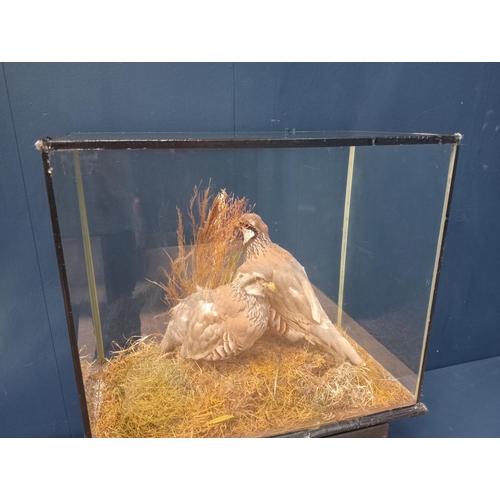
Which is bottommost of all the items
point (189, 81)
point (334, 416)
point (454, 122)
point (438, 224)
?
point (334, 416)

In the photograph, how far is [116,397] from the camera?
110 centimetres

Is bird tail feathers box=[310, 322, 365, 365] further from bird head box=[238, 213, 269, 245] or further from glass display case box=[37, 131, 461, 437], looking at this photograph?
bird head box=[238, 213, 269, 245]

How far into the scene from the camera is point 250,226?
42.7 inches

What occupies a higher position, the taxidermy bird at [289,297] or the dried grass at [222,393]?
the taxidermy bird at [289,297]

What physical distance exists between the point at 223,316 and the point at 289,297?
0.19 meters

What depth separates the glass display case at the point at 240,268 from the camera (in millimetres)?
942

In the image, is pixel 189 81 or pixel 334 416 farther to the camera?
pixel 189 81

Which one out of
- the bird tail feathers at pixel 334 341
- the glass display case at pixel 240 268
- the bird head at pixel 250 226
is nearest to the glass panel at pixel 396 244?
the glass display case at pixel 240 268

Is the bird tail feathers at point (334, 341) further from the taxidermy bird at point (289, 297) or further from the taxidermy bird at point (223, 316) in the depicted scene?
the taxidermy bird at point (223, 316)

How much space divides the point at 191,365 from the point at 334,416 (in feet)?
1.41

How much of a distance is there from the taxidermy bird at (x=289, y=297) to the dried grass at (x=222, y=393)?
4cm

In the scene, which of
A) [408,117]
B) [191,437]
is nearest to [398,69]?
[408,117]

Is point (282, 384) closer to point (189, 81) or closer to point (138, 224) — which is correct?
point (138, 224)

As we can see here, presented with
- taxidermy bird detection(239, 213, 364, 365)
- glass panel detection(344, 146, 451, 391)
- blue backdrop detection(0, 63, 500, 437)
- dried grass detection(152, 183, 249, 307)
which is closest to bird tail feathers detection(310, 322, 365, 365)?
taxidermy bird detection(239, 213, 364, 365)
